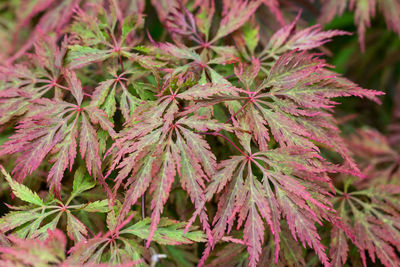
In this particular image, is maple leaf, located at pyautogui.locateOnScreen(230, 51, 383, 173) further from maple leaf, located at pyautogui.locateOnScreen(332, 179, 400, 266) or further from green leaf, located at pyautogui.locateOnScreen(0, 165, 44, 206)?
green leaf, located at pyautogui.locateOnScreen(0, 165, 44, 206)

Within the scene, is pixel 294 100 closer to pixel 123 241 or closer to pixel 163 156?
pixel 163 156

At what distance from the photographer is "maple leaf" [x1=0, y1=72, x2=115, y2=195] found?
706mm

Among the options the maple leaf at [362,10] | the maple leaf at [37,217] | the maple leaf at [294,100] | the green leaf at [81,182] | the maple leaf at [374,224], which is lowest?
the maple leaf at [37,217]

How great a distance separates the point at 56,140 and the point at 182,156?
0.27m

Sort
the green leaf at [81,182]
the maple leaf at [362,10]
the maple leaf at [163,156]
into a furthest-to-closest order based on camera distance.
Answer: the maple leaf at [362,10], the green leaf at [81,182], the maple leaf at [163,156]

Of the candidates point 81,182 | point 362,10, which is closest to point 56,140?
point 81,182

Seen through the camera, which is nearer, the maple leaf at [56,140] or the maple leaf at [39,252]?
the maple leaf at [39,252]

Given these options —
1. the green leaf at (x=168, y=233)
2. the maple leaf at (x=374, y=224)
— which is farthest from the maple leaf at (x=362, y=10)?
the green leaf at (x=168, y=233)

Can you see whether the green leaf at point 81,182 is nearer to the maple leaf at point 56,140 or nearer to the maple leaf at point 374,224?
the maple leaf at point 56,140

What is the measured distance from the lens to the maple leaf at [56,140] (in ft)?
2.31

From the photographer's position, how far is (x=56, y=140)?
716mm

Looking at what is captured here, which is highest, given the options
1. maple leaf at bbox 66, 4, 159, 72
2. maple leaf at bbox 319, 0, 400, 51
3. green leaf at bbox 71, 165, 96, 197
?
maple leaf at bbox 319, 0, 400, 51

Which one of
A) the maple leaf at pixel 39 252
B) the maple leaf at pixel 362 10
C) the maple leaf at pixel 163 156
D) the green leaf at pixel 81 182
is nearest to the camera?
the maple leaf at pixel 39 252

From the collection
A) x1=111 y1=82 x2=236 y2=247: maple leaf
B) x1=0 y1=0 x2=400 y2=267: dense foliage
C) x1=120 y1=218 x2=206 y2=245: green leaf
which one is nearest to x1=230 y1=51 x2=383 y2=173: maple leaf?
x1=0 y1=0 x2=400 y2=267: dense foliage
